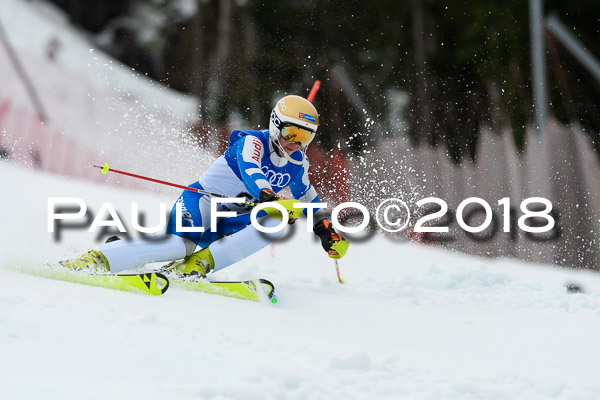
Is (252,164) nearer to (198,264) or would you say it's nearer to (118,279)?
(198,264)

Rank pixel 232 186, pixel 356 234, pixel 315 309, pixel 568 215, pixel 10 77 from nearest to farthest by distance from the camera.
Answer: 1. pixel 315 309
2. pixel 232 186
3. pixel 568 215
4. pixel 356 234
5. pixel 10 77

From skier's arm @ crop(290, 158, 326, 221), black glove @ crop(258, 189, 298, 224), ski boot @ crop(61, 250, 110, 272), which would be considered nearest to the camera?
ski boot @ crop(61, 250, 110, 272)

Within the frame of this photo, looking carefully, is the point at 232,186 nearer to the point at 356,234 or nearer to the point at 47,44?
the point at 356,234

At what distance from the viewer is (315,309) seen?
12.5ft

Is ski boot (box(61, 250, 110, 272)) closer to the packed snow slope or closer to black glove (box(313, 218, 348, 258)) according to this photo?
the packed snow slope

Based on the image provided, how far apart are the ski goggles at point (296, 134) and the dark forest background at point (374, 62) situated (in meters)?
7.31

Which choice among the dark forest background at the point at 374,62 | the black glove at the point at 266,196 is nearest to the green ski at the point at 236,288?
the black glove at the point at 266,196

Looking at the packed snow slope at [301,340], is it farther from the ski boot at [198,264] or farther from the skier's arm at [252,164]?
the skier's arm at [252,164]

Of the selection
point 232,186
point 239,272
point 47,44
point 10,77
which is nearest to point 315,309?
point 232,186

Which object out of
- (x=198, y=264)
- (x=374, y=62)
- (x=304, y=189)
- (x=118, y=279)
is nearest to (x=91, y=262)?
(x=118, y=279)

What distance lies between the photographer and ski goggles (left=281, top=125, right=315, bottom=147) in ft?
14.0

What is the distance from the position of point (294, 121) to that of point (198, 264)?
101 centimetres

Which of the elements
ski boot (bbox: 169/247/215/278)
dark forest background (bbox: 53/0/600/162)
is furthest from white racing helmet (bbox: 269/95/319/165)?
dark forest background (bbox: 53/0/600/162)

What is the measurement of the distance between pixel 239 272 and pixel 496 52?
41.9 feet
